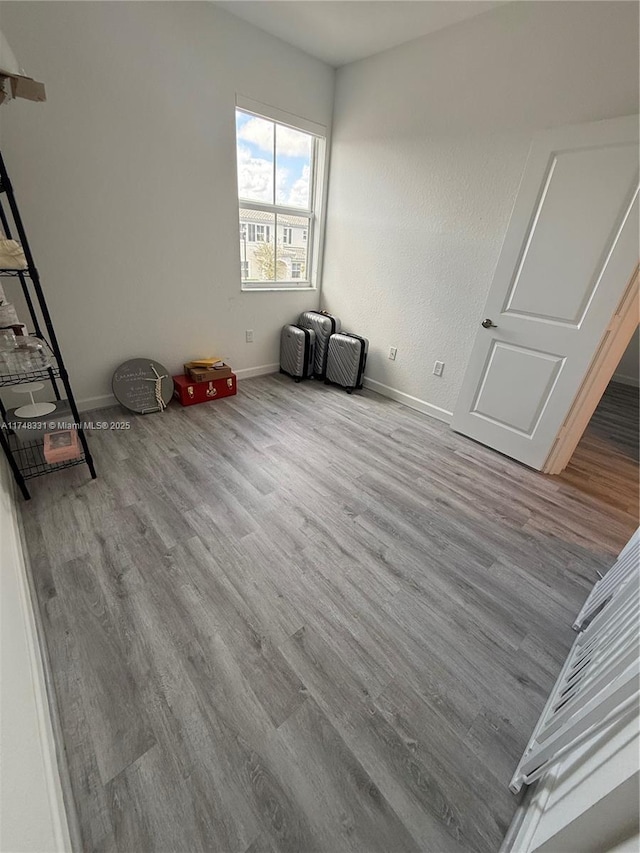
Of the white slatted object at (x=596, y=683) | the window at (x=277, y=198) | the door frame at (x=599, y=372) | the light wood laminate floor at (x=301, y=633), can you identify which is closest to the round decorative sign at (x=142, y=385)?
the light wood laminate floor at (x=301, y=633)

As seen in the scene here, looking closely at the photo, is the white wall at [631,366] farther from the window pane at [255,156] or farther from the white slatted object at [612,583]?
the window pane at [255,156]

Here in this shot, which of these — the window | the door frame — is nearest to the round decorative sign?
the window

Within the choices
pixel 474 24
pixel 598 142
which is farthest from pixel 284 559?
pixel 474 24

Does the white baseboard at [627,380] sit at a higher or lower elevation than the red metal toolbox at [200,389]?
lower

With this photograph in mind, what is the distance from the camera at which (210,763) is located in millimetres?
957

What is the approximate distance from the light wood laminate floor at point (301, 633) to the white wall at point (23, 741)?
8cm

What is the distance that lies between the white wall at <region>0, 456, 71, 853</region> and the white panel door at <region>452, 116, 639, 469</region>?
9.07ft

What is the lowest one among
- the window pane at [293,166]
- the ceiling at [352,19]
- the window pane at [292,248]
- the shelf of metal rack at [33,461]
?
the shelf of metal rack at [33,461]

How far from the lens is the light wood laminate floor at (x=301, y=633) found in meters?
0.90

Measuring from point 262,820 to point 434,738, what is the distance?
529 mm

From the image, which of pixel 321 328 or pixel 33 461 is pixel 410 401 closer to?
pixel 321 328

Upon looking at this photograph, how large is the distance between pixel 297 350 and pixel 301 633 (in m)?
2.63

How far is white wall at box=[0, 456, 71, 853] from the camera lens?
0.63m

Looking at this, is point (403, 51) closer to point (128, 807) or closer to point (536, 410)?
point (536, 410)
